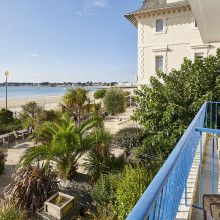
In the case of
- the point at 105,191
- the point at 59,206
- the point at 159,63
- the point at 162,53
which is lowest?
the point at 59,206

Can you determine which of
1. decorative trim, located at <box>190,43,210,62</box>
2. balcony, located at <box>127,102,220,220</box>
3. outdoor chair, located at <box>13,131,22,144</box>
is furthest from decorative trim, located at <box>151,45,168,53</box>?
outdoor chair, located at <box>13,131,22,144</box>

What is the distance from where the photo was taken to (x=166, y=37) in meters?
16.2

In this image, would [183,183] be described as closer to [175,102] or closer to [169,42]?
[175,102]

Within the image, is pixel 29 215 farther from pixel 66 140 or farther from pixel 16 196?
pixel 66 140

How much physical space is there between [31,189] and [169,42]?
1518 centimetres

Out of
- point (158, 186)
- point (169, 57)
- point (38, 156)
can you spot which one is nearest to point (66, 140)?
point (38, 156)

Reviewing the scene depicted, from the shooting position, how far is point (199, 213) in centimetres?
255

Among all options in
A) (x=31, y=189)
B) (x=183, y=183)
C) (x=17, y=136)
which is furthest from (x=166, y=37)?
(x=183, y=183)

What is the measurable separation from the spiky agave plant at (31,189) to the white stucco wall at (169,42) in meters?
13.1

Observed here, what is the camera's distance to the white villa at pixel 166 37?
1523 cm

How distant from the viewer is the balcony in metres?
0.89

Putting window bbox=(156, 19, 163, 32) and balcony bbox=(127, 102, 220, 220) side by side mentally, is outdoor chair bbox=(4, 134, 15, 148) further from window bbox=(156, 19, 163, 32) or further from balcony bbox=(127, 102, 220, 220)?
window bbox=(156, 19, 163, 32)

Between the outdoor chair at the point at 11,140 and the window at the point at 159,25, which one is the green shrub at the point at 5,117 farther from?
the window at the point at 159,25

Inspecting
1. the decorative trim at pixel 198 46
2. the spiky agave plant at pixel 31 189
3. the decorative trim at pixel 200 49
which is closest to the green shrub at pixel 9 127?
the spiky agave plant at pixel 31 189
